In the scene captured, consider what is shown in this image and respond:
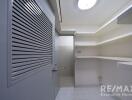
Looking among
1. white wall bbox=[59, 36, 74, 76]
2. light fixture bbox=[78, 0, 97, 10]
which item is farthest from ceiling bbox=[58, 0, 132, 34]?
white wall bbox=[59, 36, 74, 76]

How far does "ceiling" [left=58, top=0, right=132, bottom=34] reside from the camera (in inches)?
136

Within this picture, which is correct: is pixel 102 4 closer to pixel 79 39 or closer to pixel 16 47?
pixel 79 39

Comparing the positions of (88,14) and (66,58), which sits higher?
(88,14)

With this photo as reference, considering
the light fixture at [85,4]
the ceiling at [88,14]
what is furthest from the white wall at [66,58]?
the light fixture at [85,4]

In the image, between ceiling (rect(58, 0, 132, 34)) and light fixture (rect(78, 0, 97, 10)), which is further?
light fixture (rect(78, 0, 97, 10))

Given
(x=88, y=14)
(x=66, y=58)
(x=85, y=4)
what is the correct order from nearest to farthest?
(x=85, y=4), (x=88, y=14), (x=66, y=58)

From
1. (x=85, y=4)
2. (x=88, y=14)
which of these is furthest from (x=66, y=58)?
(x=85, y=4)

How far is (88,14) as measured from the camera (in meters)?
4.05

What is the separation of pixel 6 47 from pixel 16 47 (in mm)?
181

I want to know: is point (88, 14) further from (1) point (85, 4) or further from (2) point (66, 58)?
(2) point (66, 58)

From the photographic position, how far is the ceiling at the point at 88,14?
3.45 metres

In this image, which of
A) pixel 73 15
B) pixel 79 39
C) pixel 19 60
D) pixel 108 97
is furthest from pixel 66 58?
pixel 19 60

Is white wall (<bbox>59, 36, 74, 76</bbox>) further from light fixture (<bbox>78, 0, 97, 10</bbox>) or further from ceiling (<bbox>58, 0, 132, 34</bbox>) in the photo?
light fixture (<bbox>78, 0, 97, 10</bbox>)

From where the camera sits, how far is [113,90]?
3.36 m
